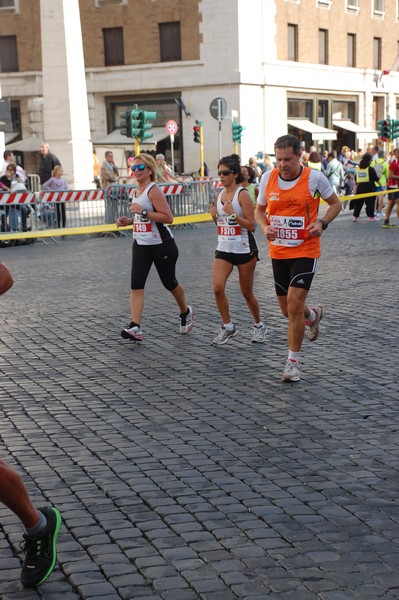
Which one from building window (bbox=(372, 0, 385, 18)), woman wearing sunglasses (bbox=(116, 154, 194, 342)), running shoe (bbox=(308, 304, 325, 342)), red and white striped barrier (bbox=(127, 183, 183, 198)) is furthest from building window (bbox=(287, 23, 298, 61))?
running shoe (bbox=(308, 304, 325, 342))

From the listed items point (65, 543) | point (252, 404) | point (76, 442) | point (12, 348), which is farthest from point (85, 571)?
point (12, 348)

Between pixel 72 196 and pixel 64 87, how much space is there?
19.5 feet

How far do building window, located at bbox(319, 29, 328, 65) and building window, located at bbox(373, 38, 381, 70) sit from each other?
17.0ft

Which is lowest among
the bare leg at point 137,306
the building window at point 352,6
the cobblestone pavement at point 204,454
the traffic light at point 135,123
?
the cobblestone pavement at point 204,454

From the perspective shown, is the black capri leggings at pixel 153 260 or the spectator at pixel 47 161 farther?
the spectator at pixel 47 161

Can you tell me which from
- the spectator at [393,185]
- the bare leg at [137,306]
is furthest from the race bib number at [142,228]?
the spectator at [393,185]

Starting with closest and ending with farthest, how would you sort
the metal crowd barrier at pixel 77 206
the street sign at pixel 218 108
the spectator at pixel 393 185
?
the spectator at pixel 393 185 < the metal crowd barrier at pixel 77 206 < the street sign at pixel 218 108

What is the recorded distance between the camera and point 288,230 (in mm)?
7230

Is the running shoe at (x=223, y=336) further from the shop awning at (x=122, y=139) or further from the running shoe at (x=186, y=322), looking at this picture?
the shop awning at (x=122, y=139)

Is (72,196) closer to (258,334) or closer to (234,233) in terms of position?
(234,233)

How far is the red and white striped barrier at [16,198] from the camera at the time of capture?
65.4ft

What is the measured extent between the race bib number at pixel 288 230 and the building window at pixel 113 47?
39032 millimetres

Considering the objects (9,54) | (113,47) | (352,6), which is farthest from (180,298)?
(352,6)

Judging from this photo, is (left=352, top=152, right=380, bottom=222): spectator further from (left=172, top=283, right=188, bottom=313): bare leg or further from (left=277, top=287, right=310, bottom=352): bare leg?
(left=277, top=287, right=310, bottom=352): bare leg
